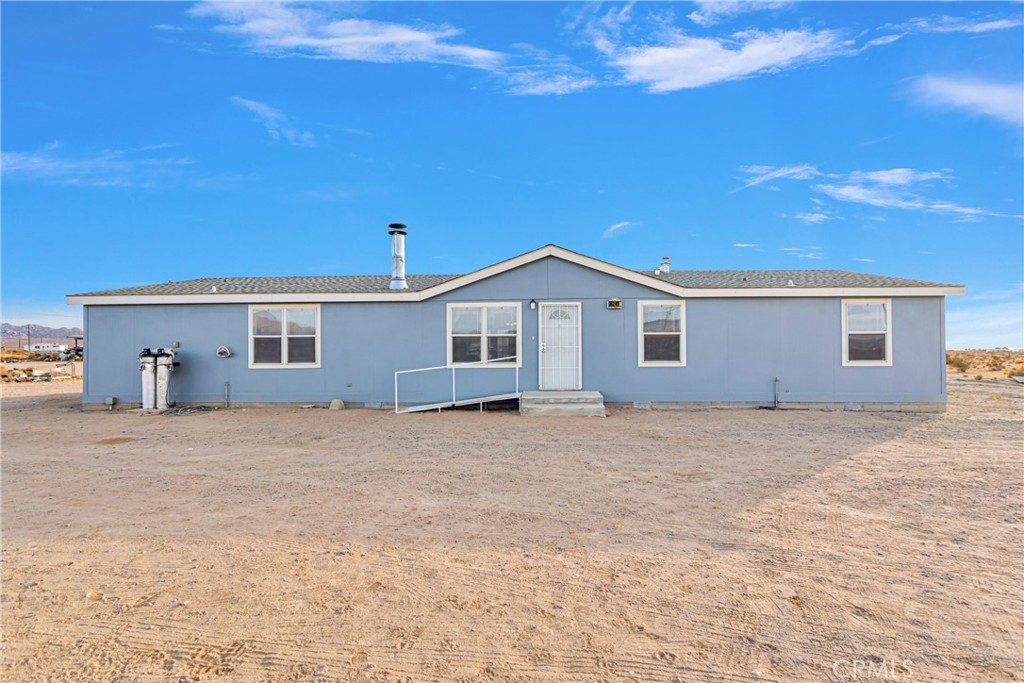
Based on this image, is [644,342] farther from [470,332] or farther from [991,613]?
[991,613]

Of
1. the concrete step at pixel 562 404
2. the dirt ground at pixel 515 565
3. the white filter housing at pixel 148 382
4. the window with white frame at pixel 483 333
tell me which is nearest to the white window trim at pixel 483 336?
the window with white frame at pixel 483 333

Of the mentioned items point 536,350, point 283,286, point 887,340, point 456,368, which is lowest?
point 456,368

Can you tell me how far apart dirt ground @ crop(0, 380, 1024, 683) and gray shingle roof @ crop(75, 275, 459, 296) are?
18.8 feet

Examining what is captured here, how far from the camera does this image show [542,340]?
495 inches

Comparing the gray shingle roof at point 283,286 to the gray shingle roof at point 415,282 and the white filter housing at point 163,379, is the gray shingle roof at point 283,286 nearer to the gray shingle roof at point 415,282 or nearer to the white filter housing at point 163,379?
the gray shingle roof at point 415,282

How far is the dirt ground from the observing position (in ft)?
9.18

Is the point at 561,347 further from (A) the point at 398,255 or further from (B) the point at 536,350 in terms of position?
(A) the point at 398,255

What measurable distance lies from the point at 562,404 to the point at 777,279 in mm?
6493

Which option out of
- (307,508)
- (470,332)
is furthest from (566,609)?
(470,332)

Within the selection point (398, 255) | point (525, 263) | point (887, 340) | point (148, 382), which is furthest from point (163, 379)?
point (887, 340)

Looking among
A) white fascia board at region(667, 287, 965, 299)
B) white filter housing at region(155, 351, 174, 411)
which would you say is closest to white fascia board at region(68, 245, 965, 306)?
white fascia board at region(667, 287, 965, 299)

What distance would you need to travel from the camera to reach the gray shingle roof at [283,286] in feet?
42.4

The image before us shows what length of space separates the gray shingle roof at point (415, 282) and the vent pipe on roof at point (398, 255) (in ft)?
0.97

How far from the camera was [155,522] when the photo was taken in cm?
484
